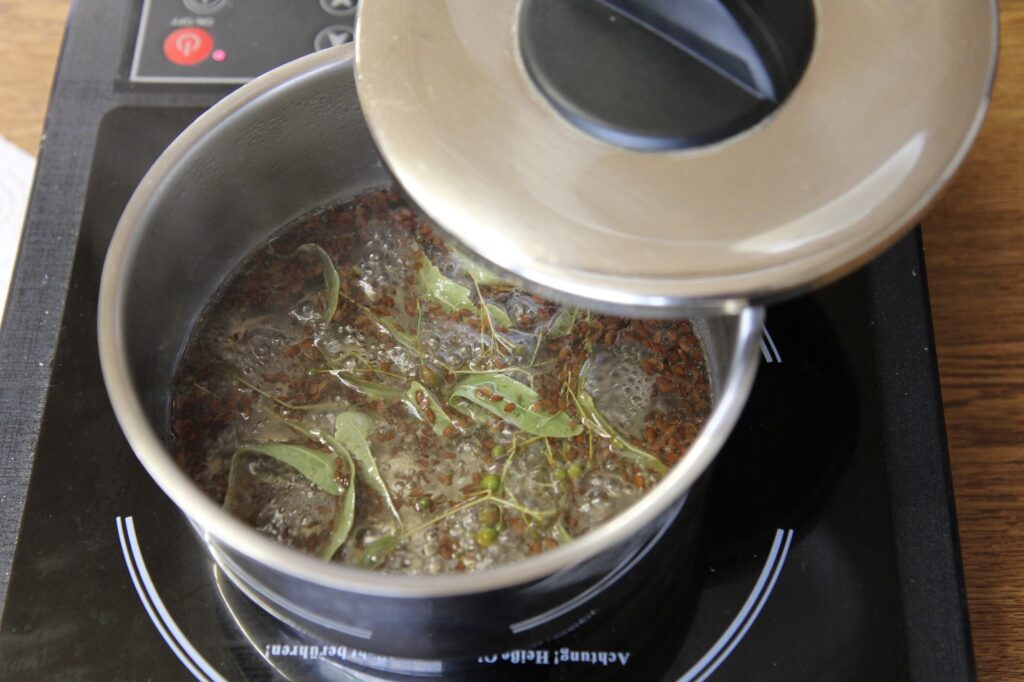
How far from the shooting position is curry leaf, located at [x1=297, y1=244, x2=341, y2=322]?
0.64 meters

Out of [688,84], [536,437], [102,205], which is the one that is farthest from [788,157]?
[102,205]

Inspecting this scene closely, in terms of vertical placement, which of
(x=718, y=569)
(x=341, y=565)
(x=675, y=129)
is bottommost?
(x=718, y=569)

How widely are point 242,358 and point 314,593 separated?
0.74 feet

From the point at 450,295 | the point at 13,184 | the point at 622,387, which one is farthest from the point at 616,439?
the point at 13,184

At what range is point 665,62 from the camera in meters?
0.44

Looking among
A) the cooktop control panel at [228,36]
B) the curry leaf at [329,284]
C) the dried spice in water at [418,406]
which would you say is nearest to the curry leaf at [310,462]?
the dried spice in water at [418,406]

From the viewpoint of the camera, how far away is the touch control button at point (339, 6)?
0.79 metres

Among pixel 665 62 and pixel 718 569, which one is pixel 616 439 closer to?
pixel 718 569

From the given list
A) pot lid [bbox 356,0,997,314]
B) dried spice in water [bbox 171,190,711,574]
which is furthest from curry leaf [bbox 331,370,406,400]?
pot lid [bbox 356,0,997,314]

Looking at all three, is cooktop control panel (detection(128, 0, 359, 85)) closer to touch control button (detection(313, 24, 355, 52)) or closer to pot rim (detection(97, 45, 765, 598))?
touch control button (detection(313, 24, 355, 52))

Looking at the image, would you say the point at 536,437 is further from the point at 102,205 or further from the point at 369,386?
the point at 102,205

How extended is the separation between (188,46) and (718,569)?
0.59 metres

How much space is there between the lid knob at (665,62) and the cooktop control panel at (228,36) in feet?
1.21

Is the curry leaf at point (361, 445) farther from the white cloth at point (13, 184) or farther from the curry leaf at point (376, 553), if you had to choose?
the white cloth at point (13, 184)
